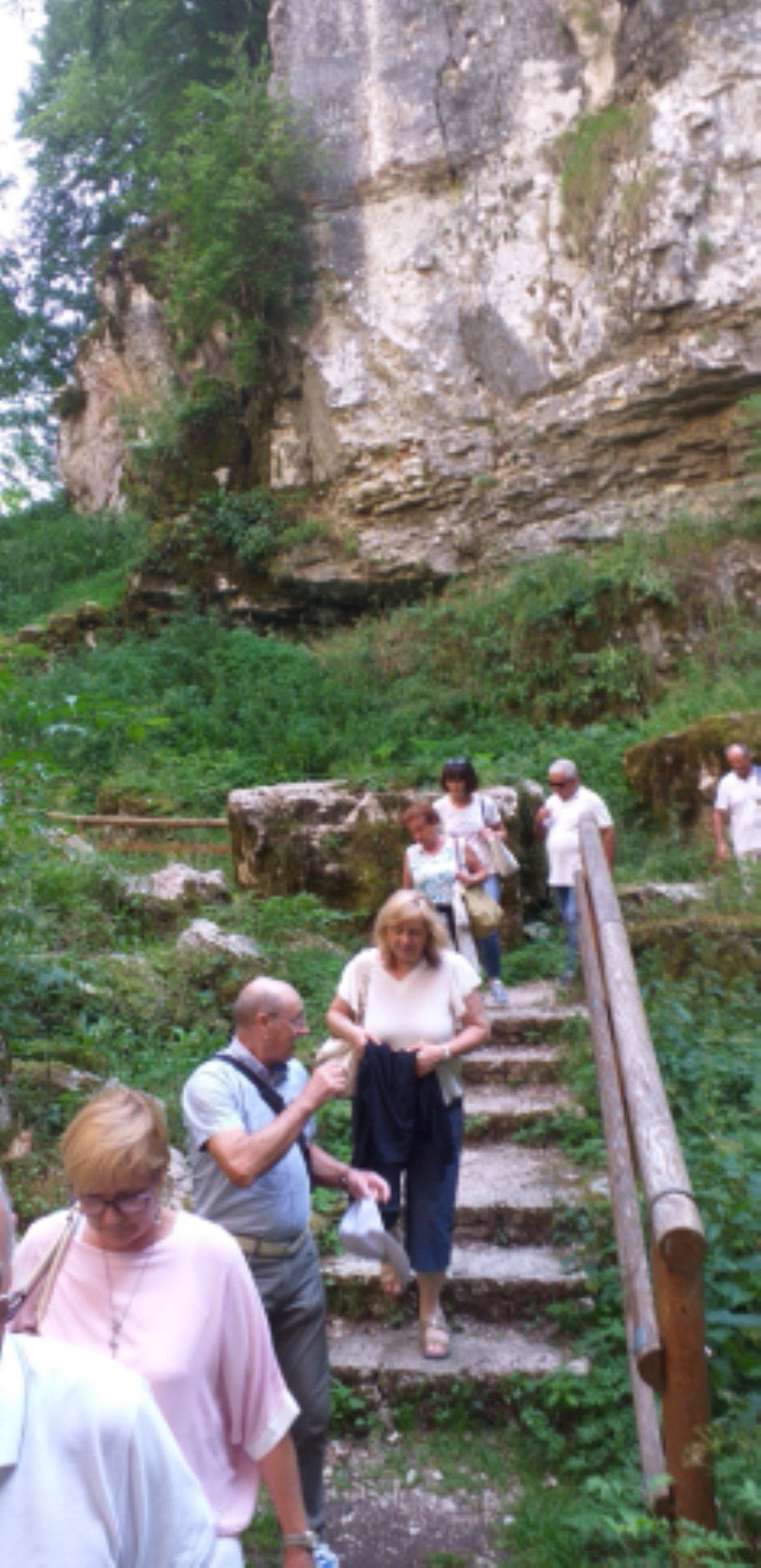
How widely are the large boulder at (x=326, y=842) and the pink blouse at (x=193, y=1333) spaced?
6256 millimetres

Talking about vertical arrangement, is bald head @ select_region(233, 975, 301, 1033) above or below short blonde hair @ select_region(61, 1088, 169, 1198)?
above

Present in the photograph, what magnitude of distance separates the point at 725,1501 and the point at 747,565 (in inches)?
512

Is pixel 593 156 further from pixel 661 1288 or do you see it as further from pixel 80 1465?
pixel 80 1465

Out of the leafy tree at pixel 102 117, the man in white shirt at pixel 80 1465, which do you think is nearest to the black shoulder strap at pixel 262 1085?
the man in white shirt at pixel 80 1465

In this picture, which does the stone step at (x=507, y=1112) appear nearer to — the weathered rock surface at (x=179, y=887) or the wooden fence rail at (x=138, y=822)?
the weathered rock surface at (x=179, y=887)

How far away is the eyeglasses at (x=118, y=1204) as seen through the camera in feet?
6.41

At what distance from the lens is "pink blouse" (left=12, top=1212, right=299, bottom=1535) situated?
1963 mm

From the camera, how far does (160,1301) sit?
6.51ft

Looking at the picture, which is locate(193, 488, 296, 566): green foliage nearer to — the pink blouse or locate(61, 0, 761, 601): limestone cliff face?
locate(61, 0, 761, 601): limestone cliff face

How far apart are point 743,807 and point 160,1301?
257 inches

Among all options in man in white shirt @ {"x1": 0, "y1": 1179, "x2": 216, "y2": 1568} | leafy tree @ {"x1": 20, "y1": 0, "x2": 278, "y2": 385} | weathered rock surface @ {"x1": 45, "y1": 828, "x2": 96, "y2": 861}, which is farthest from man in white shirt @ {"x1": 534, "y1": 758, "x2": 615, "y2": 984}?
leafy tree @ {"x1": 20, "y1": 0, "x2": 278, "y2": 385}

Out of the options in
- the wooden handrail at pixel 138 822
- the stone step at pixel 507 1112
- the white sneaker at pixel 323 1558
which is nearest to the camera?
the white sneaker at pixel 323 1558

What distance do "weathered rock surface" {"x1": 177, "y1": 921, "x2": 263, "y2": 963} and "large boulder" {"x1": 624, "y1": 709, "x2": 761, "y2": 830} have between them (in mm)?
4982

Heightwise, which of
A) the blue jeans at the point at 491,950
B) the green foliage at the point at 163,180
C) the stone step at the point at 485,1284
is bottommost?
the stone step at the point at 485,1284
